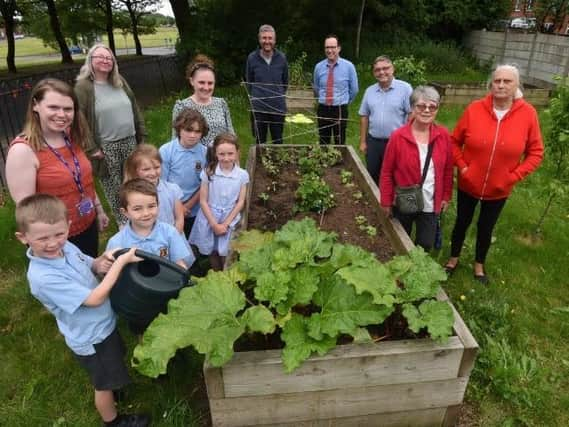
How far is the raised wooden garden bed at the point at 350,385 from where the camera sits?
1955 millimetres

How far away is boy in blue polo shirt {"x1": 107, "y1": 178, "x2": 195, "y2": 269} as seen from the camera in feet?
7.53

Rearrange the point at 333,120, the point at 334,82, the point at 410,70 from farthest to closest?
the point at 410,70
the point at 333,120
the point at 334,82

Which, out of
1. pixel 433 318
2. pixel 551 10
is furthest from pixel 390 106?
pixel 551 10

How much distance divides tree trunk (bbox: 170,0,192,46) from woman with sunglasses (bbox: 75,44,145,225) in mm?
11827

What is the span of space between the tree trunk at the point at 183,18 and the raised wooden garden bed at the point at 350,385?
561 inches

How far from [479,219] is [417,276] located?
1596mm

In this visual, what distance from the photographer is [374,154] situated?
4.63m

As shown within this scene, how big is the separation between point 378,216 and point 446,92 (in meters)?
7.61

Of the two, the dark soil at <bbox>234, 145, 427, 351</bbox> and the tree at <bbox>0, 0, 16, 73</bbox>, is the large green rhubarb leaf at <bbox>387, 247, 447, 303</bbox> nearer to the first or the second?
the dark soil at <bbox>234, 145, 427, 351</bbox>

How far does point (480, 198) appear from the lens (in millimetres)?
3273

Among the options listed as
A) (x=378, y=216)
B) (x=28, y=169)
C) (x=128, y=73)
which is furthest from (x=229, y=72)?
(x=28, y=169)

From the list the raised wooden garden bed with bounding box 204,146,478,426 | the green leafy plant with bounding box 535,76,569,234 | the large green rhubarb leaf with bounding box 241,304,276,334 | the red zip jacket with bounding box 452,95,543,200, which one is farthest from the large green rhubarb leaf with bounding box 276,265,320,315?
the green leafy plant with bounding box 535,76,569,234

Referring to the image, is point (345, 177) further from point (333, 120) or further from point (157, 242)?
point (157, 242)

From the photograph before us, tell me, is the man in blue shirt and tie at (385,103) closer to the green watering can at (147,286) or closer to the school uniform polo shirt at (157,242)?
the school uniform polo shirt at (157,242)
